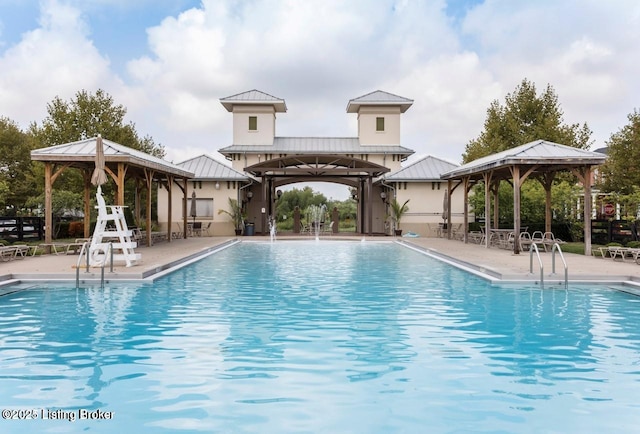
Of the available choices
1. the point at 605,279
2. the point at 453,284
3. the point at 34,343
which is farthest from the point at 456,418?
the point at 605,279

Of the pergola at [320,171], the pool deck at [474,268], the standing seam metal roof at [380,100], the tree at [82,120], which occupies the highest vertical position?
the standing seam metal roof at [380,100]

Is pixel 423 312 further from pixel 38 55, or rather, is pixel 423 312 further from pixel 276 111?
pixel 276 111

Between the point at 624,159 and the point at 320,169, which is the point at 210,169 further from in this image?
the point at 624,159

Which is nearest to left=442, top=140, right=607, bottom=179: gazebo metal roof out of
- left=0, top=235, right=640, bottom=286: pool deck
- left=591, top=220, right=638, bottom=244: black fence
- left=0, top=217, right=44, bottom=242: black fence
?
left=0, top=235, right=640, bottom=286: pool deck

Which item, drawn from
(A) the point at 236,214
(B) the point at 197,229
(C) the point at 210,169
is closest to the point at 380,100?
(C) the point at 210,169

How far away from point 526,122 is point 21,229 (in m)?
25.9

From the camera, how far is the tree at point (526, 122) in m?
29.4

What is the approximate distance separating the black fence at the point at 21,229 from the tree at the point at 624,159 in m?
25.5

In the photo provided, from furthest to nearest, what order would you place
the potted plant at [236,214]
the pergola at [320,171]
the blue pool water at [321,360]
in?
1. the potted plant at [236,214]
2. the pergola at [320,171]
3. the blue pool water at [321,360]

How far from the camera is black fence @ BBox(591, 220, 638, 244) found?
1799cm

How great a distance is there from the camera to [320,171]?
28.7 meters

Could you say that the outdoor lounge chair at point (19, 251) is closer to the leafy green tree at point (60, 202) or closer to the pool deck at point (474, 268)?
the pool deck at point (474, 268)

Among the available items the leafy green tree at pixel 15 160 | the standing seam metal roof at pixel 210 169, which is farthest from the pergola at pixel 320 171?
the leafy green tree at pixel 15 160

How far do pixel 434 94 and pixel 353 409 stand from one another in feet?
66.6
